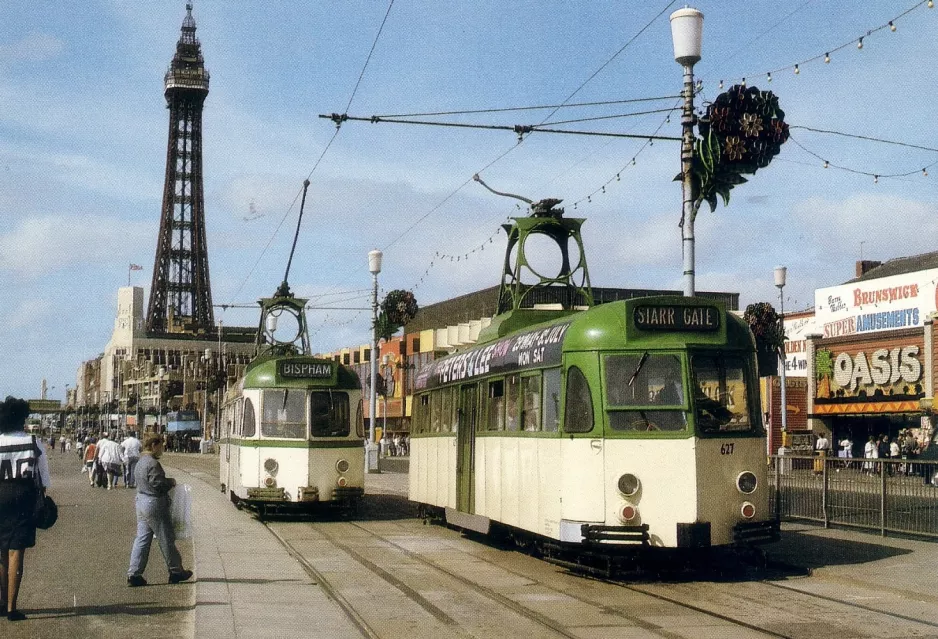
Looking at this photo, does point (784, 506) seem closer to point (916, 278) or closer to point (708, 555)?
point (708, 555)

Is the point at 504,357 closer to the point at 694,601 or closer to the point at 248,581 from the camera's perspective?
the point at 248,581

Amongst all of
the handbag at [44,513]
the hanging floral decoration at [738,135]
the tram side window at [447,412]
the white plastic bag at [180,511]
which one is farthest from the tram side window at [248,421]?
the handbag at [44,513]

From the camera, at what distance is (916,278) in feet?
167

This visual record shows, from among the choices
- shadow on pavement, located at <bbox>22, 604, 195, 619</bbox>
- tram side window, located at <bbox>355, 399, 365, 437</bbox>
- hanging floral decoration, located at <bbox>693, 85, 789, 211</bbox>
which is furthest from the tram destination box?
shadow on pavement, located at <bbox>22, 604, 195, 619</bbox>

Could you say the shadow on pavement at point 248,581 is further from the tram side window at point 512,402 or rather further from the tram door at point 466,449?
the tram door at point 466,449

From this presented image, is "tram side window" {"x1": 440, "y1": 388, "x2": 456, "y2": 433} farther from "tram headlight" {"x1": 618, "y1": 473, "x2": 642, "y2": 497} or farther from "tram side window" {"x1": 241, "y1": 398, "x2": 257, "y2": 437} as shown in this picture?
"tram headlight" {"x1": 618, "y1": 473, "x2": 642, "y2": 497}

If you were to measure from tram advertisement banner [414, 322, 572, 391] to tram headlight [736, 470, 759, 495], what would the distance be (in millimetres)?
2367

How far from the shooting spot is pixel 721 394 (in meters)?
13.4

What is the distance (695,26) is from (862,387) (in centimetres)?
3716

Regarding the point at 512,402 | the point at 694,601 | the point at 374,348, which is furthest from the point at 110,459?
the point at 694,601

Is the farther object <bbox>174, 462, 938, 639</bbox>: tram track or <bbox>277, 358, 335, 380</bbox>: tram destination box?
<bbox>277, 358, 335, 380</bbox>: tram destination box

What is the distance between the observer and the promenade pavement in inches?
400

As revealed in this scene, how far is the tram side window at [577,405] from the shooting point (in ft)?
43.5

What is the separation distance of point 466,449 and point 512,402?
105 inches
